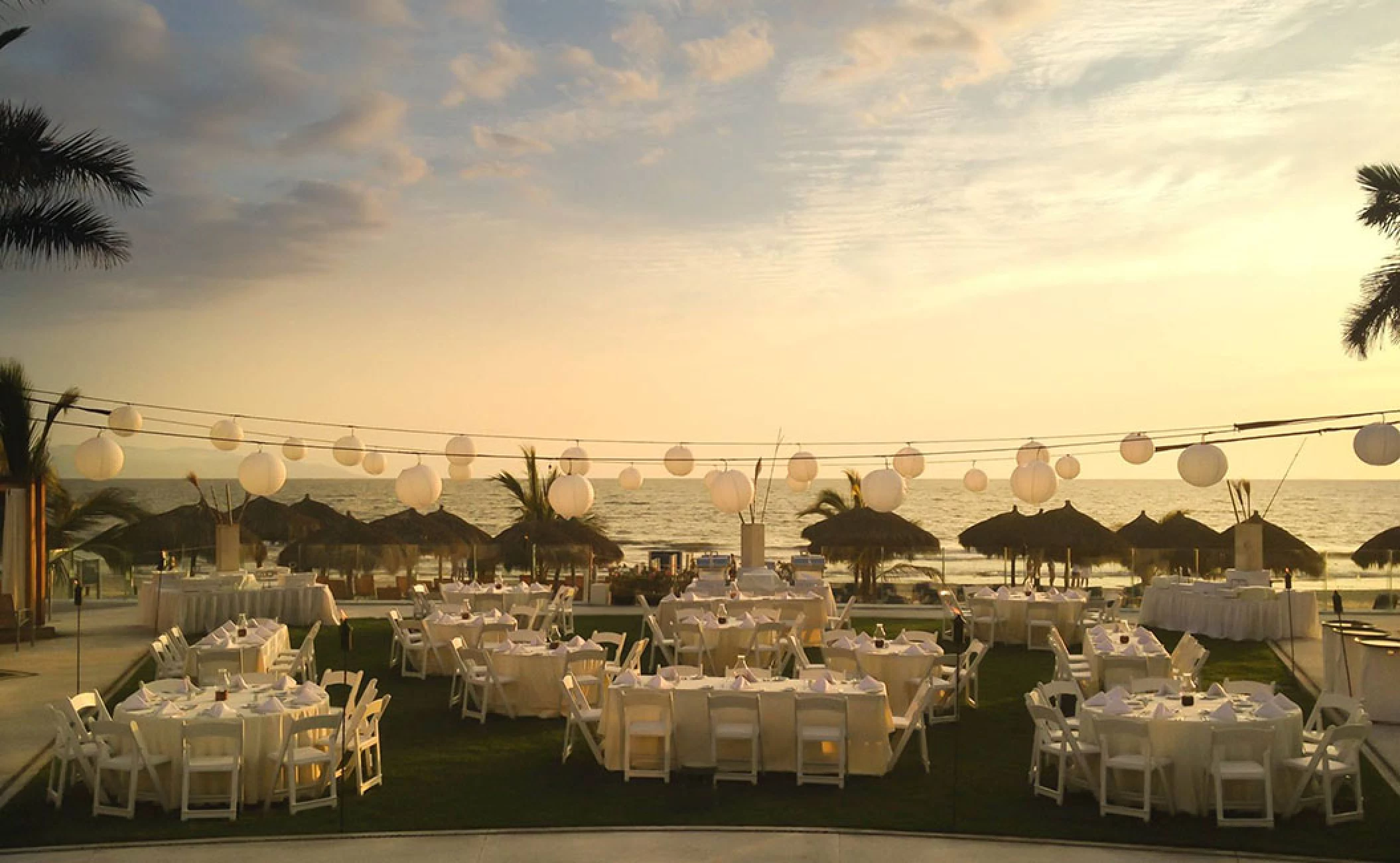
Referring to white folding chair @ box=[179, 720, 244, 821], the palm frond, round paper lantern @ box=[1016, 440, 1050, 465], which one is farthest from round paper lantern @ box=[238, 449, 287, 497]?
the palm frond

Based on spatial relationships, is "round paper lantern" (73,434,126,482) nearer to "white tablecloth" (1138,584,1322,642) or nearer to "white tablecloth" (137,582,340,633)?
"white tablecloth" (137,582,340,633)

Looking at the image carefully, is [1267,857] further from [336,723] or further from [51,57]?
[51,57]

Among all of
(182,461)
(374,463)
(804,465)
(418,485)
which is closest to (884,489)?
(804,465)

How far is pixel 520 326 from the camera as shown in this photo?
27438 millimetres

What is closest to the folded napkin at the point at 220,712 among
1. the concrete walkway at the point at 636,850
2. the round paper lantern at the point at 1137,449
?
the concrete walkway at the point at 636,850

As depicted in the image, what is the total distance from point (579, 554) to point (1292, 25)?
15378 millimetres

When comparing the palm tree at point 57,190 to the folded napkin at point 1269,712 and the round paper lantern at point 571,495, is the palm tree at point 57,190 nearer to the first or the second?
the round paper lantern at point 571,495

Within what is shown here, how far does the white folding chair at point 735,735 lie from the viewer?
10211mm

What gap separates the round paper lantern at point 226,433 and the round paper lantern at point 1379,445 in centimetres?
1409

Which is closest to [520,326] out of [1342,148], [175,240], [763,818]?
[175,240]

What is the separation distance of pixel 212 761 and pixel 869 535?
57.1 feet

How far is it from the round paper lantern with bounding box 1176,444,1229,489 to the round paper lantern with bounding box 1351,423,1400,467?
163cm

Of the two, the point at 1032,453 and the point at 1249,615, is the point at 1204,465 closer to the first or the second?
the point at 1032,453

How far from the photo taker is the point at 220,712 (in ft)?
31.3
